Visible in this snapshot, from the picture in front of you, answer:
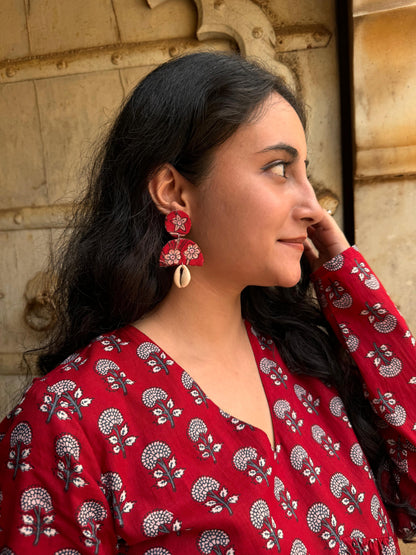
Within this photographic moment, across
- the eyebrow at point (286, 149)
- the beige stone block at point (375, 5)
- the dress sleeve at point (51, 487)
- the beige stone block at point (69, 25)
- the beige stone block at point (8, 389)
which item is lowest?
the dress sleeve at point (51, 487)

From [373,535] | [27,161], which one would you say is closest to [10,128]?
[27,161]

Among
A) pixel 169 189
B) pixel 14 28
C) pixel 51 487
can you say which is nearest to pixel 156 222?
Answer: pixel 169 189

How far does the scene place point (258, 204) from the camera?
1102mm

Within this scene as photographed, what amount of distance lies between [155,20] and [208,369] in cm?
135

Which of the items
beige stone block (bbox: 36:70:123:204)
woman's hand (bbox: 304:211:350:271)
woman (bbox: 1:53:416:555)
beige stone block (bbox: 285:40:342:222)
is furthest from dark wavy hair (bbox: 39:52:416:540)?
beige stone block (bbox: 36:70:123:204)

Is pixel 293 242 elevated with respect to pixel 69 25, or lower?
lower

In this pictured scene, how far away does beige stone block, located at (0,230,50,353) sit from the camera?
2.21 meters

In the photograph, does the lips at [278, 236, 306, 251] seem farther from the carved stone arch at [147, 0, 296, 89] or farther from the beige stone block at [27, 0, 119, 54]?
the beige stone block at [27, 0, 119, 54]

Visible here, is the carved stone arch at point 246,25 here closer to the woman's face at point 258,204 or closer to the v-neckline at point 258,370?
the woman's face at point 258,204

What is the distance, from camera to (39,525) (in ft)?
3.09

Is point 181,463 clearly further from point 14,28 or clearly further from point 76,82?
point 14,28

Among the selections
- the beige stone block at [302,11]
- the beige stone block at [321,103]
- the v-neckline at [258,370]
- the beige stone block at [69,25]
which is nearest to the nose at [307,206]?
the v-neckline at [258,370]

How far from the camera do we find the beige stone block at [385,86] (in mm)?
1698

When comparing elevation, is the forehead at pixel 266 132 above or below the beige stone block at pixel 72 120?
below
